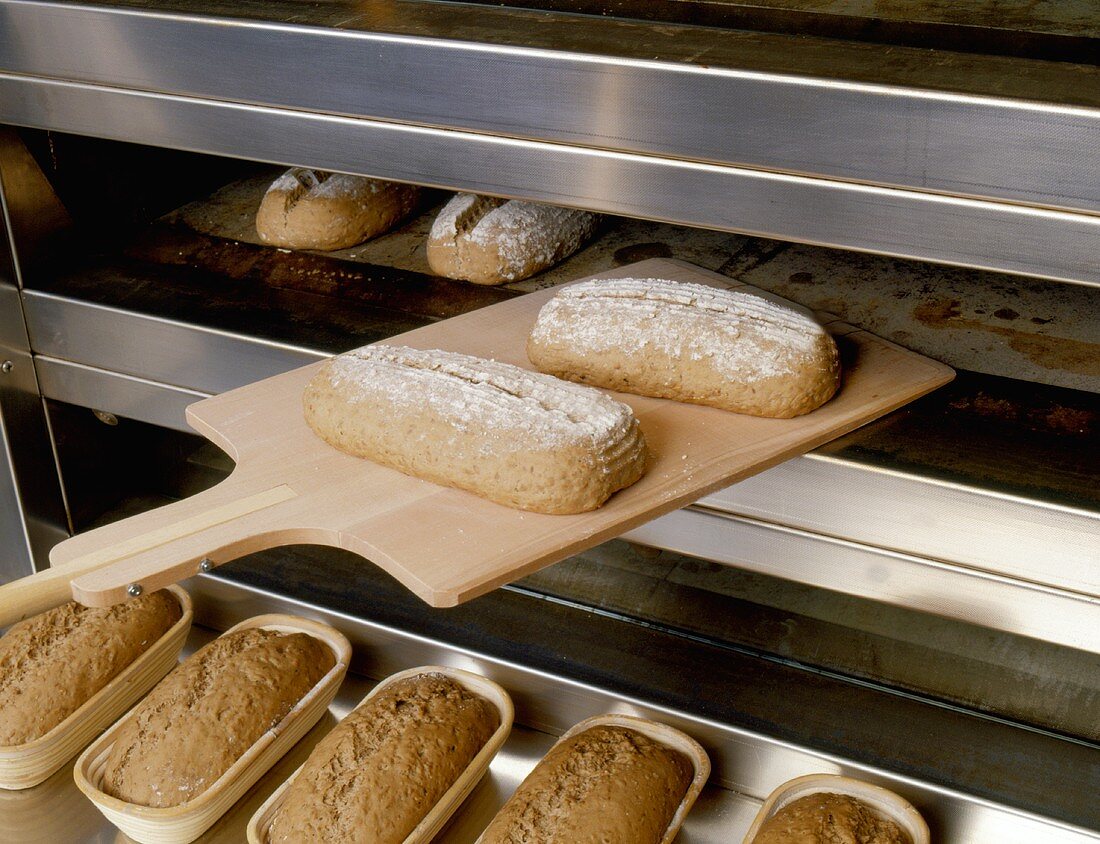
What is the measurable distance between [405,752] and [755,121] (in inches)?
37.8

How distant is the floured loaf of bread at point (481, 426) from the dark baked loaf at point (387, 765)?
481mm

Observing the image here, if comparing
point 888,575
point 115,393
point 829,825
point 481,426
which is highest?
point 481,426

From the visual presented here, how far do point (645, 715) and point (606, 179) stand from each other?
2.67ft

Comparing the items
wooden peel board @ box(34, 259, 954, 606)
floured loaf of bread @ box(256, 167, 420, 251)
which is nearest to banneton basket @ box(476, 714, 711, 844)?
wooden peel board @ box(34, 259, 954, 606)

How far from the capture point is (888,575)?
1.40 metres

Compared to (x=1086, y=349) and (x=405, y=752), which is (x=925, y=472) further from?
(x=405, y=752)

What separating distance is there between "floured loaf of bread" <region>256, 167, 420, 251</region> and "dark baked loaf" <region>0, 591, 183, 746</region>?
2.20 feet

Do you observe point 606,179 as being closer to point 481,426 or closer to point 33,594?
point 481,426

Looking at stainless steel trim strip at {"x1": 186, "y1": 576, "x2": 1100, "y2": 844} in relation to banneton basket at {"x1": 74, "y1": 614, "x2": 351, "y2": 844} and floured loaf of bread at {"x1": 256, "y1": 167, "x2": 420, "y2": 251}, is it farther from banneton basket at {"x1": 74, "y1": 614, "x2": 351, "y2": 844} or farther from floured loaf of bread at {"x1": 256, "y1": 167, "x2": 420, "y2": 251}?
floured loaf of bread at {"x1": 256, "y1": 167, "x2": 420, "y2": 251}

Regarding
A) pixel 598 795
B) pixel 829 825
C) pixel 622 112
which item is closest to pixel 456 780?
pixel 598 795

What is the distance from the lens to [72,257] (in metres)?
1.96

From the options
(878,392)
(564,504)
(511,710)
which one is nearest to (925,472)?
(878,392)

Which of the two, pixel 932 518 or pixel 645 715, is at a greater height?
pixel 932 518

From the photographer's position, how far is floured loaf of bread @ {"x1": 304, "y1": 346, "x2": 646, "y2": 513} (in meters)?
1.16
